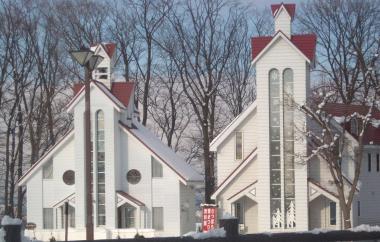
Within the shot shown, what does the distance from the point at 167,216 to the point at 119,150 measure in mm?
4553

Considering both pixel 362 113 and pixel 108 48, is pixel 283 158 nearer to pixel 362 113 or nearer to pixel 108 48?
pixel 362 113

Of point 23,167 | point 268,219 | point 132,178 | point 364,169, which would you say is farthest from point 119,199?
point 23,167

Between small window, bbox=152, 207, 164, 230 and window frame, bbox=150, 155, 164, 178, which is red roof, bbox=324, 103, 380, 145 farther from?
small window, bbox=152, 207, 164, 230

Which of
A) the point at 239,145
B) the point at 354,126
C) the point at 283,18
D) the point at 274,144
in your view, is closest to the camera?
the point at 283,18

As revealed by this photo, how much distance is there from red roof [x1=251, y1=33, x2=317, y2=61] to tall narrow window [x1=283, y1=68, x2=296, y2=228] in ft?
4.08

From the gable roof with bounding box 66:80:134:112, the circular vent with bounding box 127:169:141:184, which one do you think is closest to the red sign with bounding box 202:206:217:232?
the circular vent with bounding box 127:169:141:184

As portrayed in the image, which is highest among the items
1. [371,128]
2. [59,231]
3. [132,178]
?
[371,128]

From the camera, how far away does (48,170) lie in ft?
146

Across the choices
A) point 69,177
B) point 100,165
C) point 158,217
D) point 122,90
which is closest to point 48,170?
point 69,177

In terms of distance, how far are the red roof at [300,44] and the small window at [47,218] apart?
15099 millimetres

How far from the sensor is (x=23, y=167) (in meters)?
58.8

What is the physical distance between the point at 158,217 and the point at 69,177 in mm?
5688

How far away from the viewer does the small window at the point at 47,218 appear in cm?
4400

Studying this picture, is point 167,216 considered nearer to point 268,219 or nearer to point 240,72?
point 268,219
